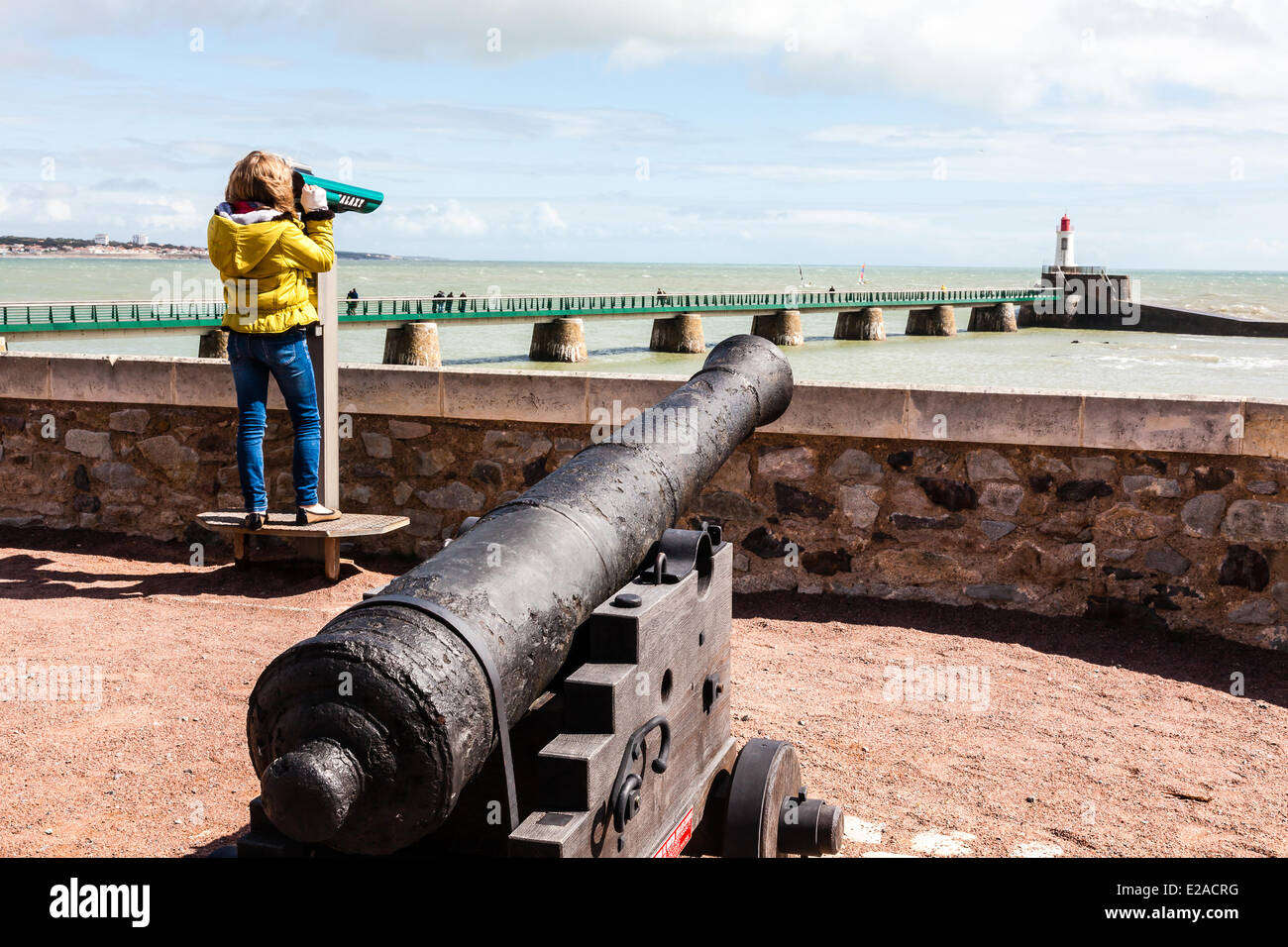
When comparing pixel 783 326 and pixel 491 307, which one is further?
pixel 783 326

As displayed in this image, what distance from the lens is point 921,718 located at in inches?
187

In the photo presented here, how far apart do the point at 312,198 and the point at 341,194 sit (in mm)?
505

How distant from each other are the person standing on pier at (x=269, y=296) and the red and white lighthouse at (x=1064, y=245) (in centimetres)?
8973

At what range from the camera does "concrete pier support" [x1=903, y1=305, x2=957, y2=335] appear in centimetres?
8675

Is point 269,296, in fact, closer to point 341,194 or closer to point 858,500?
point 341,194

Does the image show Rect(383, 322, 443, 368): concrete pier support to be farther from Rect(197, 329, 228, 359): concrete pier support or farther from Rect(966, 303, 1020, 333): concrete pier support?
Rect(966, 303, 1020, 333): concrete pier support

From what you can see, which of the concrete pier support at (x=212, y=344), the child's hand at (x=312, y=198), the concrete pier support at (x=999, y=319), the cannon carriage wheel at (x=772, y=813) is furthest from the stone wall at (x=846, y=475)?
the concrete pier support at (x=999, y=319)

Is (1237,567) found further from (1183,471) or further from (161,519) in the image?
(161,519)

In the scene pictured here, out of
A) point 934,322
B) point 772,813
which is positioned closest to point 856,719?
point 772,813

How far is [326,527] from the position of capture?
5.82 metres

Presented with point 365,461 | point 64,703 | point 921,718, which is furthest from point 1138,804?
point 365,461

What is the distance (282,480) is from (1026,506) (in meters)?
3.92

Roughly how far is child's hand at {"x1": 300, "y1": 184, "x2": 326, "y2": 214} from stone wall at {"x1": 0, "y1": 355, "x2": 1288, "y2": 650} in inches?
49.1

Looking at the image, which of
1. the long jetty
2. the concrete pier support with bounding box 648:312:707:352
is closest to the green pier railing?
the long jetty
